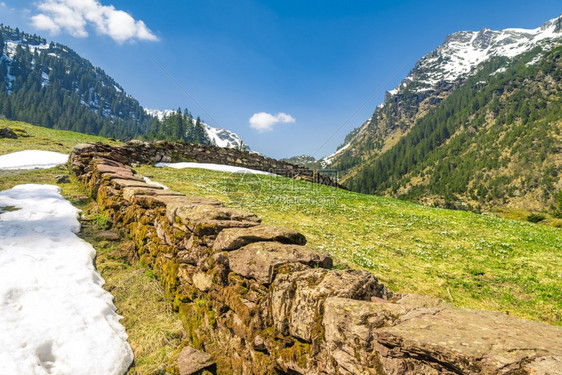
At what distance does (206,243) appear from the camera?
5742 mm

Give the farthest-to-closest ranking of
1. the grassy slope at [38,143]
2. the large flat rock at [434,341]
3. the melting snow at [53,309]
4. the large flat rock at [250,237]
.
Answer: the grassy slope at [38,143] < the large flat rock at [250,237] < the melting snow at [53,309] < the large flat rock at [434,341]

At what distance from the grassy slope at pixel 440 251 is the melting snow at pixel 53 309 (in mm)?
7030

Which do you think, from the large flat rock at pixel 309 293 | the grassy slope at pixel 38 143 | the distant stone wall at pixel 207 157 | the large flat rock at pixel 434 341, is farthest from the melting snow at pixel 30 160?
the large flat rock at pixel 434 341

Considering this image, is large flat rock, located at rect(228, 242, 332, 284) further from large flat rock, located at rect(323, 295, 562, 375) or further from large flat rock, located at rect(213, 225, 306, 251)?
large flat rock, located at rect(323, 295, 562, 375)

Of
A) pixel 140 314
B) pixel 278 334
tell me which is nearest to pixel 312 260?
pixel 278 334

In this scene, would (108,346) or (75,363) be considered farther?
(108,346)

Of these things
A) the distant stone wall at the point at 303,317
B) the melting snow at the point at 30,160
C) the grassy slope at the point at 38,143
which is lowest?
the distant stone wall at the point at 303,317

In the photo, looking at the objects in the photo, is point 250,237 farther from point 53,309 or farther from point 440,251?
point 440,251

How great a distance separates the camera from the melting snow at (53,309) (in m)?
4.08

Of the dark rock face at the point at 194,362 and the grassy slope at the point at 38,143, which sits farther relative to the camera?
the grassy slope at the point at 38,143

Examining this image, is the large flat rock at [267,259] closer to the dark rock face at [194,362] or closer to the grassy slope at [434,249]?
the dark rock face at [194,362]

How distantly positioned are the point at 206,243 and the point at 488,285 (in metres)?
9.16

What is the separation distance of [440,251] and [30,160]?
Answer: 3153cm

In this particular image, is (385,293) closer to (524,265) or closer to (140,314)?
(140,314)
